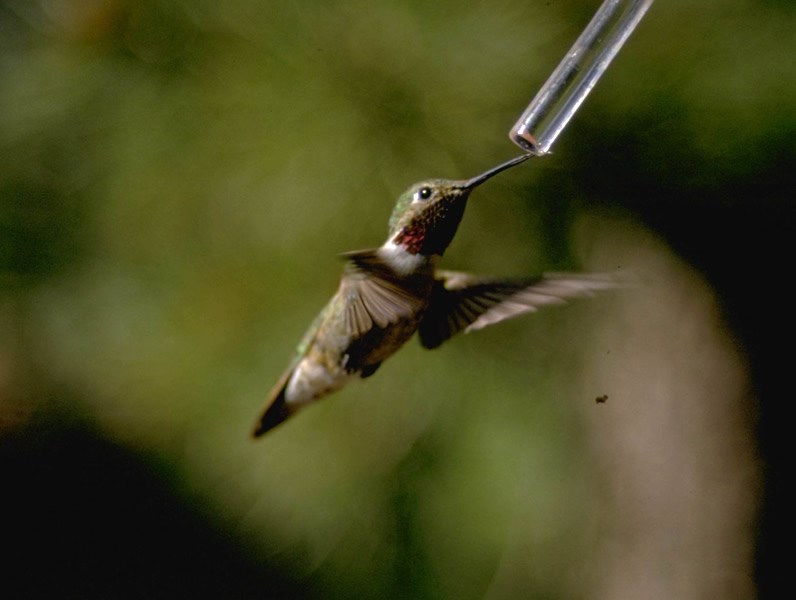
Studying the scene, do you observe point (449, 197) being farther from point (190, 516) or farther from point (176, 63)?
point (190, 516)

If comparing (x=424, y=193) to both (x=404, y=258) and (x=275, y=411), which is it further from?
(x=275, y=411)

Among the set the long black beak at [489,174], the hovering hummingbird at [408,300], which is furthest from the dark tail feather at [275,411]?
the long black beak at [489,174]

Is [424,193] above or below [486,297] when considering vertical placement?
above

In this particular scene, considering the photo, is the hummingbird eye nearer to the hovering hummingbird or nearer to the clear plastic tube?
the hovering hummingbird

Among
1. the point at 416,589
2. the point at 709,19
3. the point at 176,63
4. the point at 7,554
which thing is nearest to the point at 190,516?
the point at 416,589

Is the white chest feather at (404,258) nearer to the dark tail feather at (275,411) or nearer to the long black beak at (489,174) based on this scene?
the long black beak at (489,174)

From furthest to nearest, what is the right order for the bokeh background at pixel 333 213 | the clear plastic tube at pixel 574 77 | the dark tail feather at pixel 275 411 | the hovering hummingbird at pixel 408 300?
the bokeh background at pixel 333 213 < the dark tail feather at pixel 275 411 < the hovering hummingbird at pixel 408 300 < the clear plastic tube at pixel 574 77

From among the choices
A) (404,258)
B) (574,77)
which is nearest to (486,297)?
(404,258)
